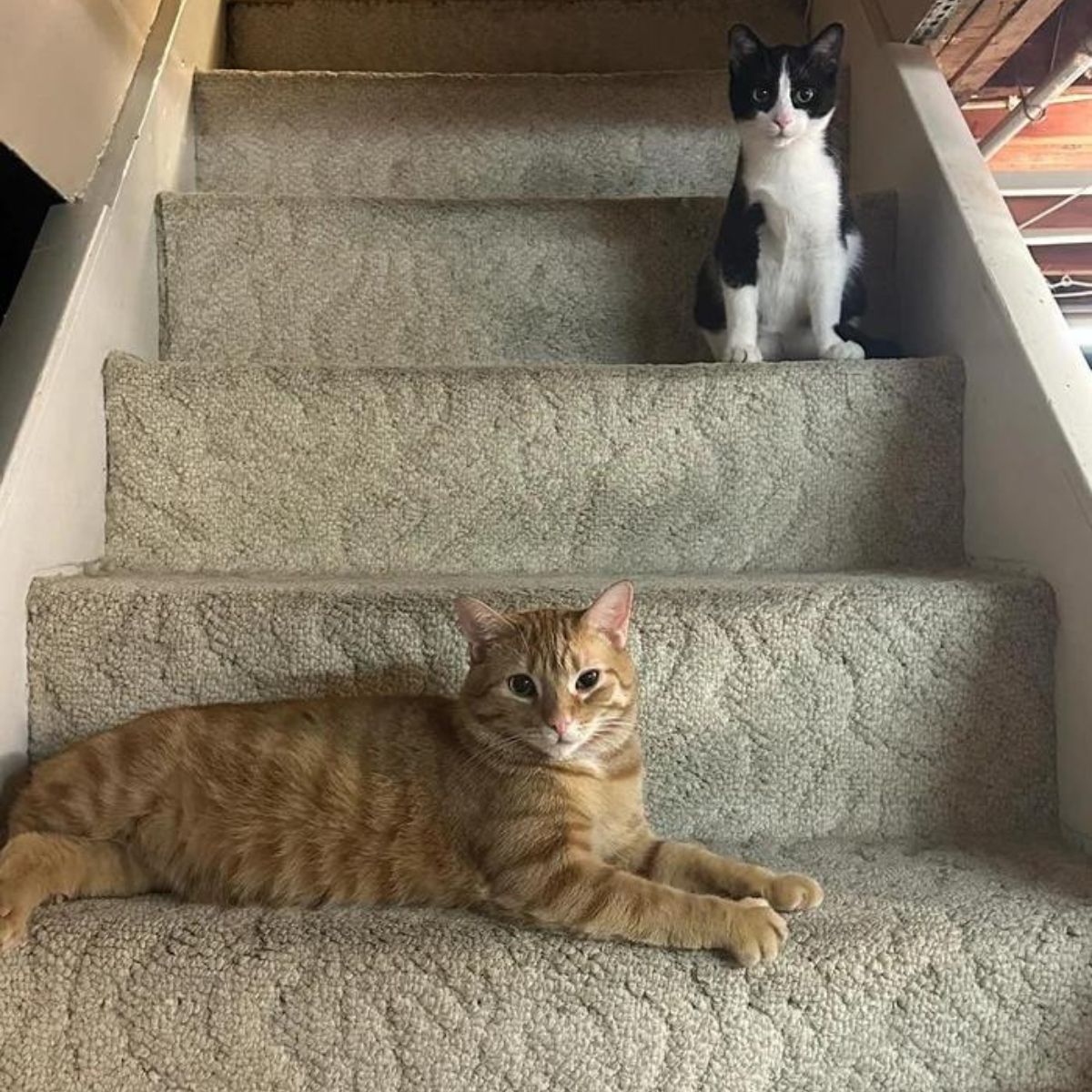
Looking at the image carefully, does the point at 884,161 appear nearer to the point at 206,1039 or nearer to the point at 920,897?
the point at 920,897

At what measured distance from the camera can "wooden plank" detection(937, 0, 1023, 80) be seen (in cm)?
172

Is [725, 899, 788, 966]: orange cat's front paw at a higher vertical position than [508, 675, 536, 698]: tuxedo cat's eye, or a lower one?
lower

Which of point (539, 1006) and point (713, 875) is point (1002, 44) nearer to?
point (713, 875)

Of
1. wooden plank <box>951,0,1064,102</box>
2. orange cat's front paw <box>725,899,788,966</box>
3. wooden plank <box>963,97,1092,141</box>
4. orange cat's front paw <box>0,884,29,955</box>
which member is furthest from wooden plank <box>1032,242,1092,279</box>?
orange cat's front paw <box>0,884,29,955</box>

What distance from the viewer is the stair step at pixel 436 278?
5.66ft

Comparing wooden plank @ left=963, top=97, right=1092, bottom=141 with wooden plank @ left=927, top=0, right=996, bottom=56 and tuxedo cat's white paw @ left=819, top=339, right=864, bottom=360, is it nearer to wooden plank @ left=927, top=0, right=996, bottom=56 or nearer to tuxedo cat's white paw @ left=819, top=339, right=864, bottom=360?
wooden plank @ left=927, top=0, right=996, bottom=56

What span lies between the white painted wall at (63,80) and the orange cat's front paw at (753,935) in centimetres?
120

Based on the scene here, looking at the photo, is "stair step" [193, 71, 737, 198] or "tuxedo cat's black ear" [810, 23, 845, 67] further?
"stair step" [193, 71, 737, 198]

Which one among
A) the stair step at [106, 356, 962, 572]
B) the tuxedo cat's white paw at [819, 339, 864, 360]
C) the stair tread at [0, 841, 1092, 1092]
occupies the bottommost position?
the stair tread at [0, 841, 1092, 1092]

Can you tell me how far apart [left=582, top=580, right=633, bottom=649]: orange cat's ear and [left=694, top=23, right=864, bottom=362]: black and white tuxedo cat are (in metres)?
0.58

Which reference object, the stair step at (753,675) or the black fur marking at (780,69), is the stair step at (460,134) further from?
the stair step at (753,675)

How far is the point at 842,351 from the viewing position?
162 centimetres

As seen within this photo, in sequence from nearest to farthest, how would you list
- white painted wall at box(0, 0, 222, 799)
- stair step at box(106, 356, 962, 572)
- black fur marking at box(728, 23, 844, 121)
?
1. white painted wall at box(0, 0, 222, 799)
2. stair step at box(106, 356, 962, 572)
3. black fur marking at box(728, 23, 844, 121)

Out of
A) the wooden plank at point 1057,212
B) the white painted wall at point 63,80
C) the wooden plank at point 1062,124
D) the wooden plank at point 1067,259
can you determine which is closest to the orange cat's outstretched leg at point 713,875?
the white painted wall at point 63,80
